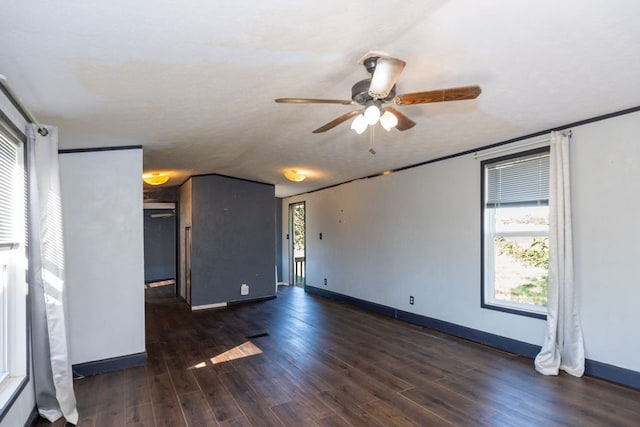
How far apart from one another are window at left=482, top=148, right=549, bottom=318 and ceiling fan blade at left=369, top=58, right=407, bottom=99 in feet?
7.85

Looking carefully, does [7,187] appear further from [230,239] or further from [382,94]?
[230,239]

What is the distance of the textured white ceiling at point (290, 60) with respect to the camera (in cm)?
165

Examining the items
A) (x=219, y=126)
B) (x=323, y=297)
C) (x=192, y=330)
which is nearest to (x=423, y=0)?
(x=219, y=126)

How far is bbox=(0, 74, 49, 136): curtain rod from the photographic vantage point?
1974 mm

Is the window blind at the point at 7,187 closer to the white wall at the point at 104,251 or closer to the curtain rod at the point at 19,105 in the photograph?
the curtain rod at the point at 19,105

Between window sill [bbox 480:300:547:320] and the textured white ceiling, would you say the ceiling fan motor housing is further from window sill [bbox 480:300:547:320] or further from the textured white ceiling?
window sill [bbox 480:300:547:320]

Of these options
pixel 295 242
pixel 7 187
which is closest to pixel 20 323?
pixel 7 187

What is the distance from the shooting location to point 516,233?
394 centimetres

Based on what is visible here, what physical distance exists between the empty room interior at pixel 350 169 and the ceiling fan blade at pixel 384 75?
0.7 inches

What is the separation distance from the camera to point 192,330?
501cm

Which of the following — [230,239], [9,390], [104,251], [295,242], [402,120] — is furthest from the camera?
[295,242]

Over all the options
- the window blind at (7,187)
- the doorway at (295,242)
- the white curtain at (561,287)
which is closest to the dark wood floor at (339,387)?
the white curtain at (561,287)

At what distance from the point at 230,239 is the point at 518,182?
490 centimetres

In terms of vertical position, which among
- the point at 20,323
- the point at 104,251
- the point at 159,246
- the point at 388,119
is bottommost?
the point at 159,246
